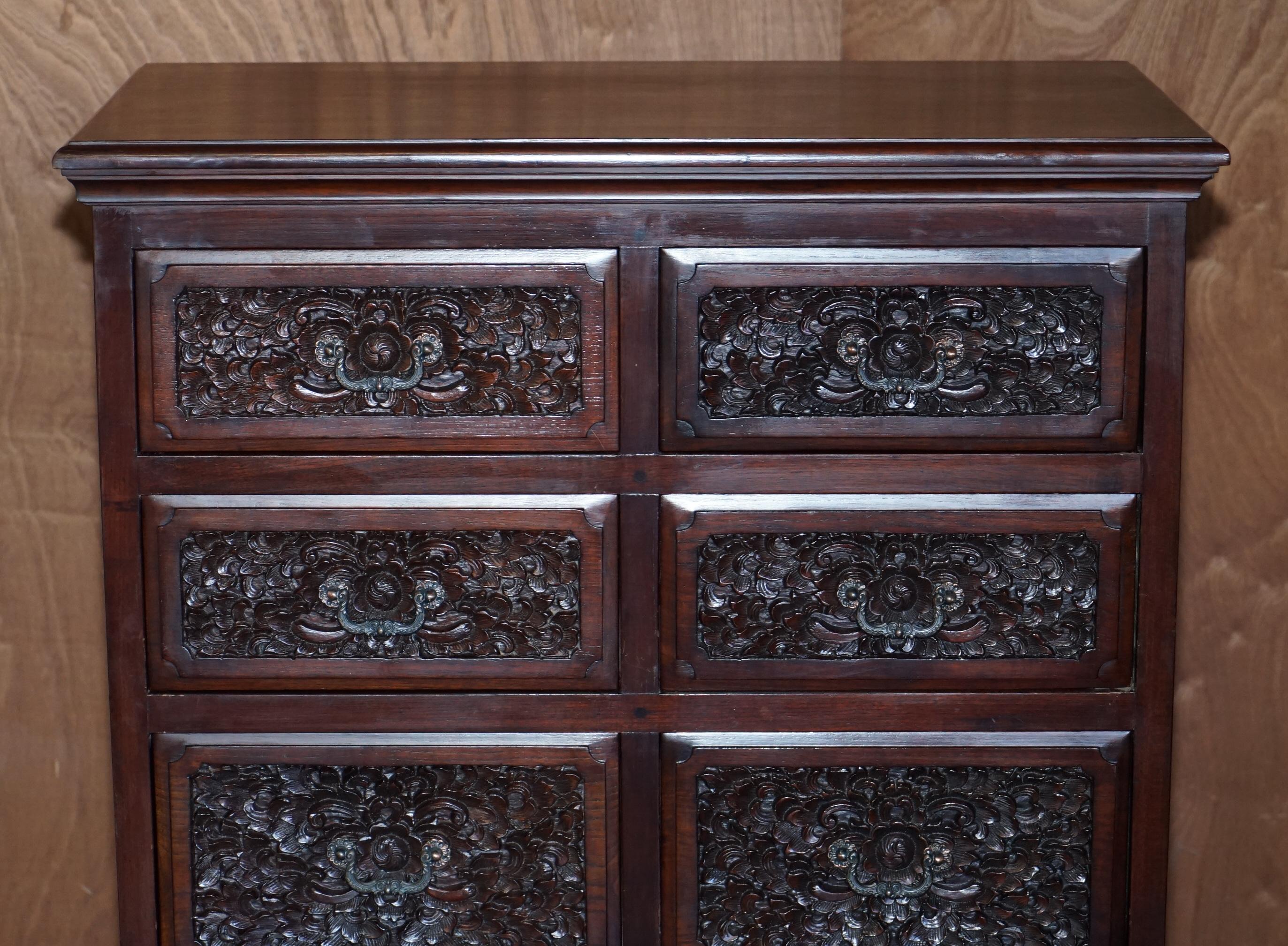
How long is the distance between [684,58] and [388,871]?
0.90 m

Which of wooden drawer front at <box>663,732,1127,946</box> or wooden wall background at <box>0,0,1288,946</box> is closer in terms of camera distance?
wooden drawer front at <box>663,732,1127,946</box>

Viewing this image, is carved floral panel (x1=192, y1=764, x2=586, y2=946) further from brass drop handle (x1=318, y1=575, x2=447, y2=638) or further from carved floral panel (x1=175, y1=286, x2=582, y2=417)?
carved floral panel (x1=175, y1=286, x2=582, y2=417)

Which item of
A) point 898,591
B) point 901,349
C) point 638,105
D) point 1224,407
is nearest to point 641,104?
point 638,105

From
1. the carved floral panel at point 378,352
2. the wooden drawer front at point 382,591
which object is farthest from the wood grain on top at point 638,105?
the wooden drawer front at point 382,591

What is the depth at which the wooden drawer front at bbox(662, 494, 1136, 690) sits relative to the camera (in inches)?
40.4

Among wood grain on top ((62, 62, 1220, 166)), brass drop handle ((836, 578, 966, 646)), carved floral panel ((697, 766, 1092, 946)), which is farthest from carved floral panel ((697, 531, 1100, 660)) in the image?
wood grain on top ((62, 62, 1220, 166))

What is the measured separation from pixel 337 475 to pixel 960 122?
22.3 inches

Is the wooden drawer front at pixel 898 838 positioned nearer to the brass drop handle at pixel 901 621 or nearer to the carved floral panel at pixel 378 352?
the brass drop handle at pixel 901 621

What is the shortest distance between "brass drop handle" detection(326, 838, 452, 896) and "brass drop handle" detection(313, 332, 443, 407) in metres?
0.37

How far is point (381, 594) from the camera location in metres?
1.04

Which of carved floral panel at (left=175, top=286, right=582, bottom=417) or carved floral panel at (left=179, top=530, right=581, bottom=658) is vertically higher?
carved floral panel at (left=175, top=286, right=582, bottom=417)

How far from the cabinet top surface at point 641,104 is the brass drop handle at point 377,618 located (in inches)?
13.7

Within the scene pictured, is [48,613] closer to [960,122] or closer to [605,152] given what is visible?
[605,152]

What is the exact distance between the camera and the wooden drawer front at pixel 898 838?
106 centimetres
